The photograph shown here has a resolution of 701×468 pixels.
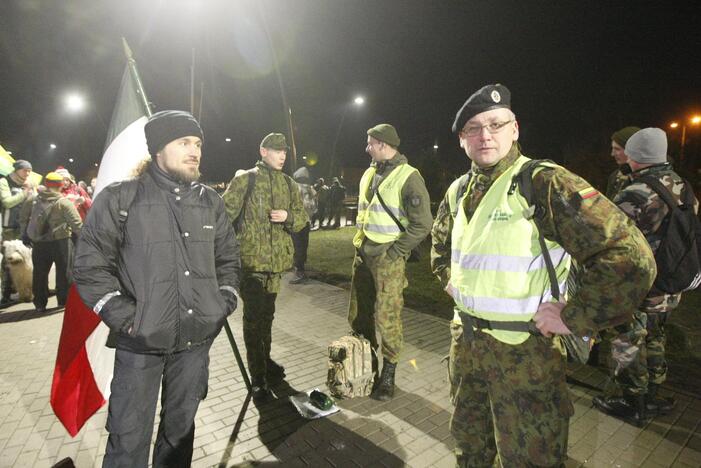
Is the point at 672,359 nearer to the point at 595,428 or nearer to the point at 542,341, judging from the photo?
the point at 595,428

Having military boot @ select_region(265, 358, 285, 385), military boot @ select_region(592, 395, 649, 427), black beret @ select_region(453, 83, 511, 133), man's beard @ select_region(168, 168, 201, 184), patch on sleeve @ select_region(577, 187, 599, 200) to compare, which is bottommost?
military boot @ select_region(265, 358, 285, 385)

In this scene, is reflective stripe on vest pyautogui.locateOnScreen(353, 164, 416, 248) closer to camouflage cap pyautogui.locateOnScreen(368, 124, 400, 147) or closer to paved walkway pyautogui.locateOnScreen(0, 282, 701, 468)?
camouflage cap pyautogui.locateOnScreen(368, 124, 400, 147)

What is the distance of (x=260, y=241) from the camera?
3854mm

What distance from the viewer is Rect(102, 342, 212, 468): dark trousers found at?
221 cm

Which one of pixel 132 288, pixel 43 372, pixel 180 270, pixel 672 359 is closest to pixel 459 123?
pixel 180 270

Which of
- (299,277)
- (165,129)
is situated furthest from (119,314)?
(299,277)

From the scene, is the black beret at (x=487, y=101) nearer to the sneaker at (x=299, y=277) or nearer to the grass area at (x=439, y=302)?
the grass area at (x=439, y=302)

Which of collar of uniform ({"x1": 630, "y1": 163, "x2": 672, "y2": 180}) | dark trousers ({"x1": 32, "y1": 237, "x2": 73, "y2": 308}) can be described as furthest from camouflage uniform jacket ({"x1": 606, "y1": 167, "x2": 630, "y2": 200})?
dark trousers ({"x1": 32, "y1": 237, "x2": 73, "y2": 308})

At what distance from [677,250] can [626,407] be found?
1492 millimetres

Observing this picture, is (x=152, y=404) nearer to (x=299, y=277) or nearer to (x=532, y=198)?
(x=532, y=198)

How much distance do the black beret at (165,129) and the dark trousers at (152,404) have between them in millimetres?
1225

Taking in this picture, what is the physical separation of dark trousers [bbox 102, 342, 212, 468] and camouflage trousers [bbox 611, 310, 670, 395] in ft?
11.2

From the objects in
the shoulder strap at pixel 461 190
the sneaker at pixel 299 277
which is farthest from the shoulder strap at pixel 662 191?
the sneaker at pixel 299 277

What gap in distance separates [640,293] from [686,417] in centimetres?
291
